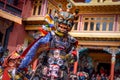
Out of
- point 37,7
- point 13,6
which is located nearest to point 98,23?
point 37,7

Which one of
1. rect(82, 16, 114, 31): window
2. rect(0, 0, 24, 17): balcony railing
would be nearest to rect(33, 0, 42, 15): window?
rect(0, 0, 24, 17): balcony railing

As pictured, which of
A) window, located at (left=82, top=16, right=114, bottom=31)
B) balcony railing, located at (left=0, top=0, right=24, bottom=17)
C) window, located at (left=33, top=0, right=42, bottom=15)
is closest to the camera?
balcony railing, located at (left=0, top=0, right=24, bottom=17)

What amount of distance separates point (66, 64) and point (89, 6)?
541 inches

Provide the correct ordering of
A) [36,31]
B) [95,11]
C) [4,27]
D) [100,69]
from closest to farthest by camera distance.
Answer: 1. [4,27]
2. [36,31]
3. [95,11]
4. [100,69]

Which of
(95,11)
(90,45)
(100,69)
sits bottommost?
(100,69)

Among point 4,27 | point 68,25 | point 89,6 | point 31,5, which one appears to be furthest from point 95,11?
point 68,25

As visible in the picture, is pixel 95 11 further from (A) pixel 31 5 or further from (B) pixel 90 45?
(A) pixel 31 5

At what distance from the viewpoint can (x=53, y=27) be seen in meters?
6.76

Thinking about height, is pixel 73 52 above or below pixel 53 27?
below

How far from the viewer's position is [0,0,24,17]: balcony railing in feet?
55.4

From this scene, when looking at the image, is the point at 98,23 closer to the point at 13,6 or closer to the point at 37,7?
the point at 37,7

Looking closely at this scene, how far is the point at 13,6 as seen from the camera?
1744 cm

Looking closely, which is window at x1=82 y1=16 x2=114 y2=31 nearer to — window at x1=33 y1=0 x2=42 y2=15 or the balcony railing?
window at x1=33 y1=0 x2=42 y2=15

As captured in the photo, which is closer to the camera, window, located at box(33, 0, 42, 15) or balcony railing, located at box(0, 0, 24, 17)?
balcony railing, located at box(0, 0, 24, 17)
